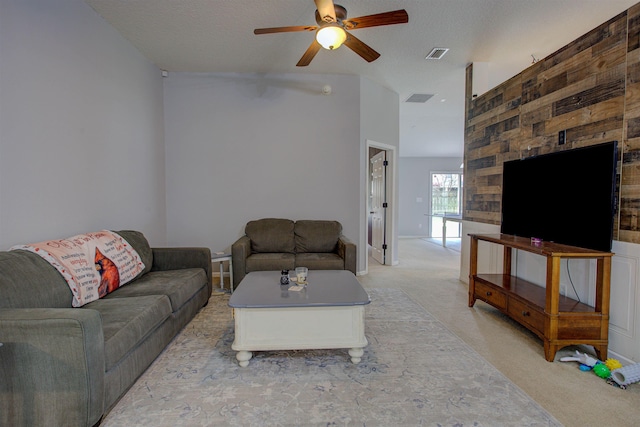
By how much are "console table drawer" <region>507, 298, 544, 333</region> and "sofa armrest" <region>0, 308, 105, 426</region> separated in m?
2.77

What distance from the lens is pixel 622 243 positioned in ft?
6.75

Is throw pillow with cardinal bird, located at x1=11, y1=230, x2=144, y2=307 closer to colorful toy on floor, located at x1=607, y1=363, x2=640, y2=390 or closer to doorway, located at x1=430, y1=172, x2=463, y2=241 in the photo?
colorful toy on floor, located at x1=607, y1=363, x2=640, y2=390

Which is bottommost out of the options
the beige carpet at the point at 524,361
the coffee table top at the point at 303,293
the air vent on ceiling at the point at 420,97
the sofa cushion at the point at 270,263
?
the beige carpet at the point at 524,361

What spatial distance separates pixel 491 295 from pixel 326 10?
2.78 meters

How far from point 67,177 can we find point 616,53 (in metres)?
4.15

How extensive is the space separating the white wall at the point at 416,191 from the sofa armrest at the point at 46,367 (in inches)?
325

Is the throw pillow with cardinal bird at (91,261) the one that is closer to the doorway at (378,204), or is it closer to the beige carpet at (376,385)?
the beige carpet at (376,385)

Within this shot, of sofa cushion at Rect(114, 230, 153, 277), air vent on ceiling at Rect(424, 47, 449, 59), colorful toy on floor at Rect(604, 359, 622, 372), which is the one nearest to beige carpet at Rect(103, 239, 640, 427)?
colorful toy on floor at Rect(604, 359, 622, 372)

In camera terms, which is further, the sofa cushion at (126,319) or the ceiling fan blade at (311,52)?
the ceiling fan blade at (311,52)

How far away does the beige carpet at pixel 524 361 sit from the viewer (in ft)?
5.40

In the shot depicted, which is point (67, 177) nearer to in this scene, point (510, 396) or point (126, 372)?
point (126, 372)

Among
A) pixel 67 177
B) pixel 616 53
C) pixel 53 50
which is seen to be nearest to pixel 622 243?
pixel 616 53

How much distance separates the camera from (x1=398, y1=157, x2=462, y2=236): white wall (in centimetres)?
888

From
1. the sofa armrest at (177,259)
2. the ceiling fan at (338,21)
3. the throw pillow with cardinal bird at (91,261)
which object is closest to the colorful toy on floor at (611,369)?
the ceiling fan at (338,21)
